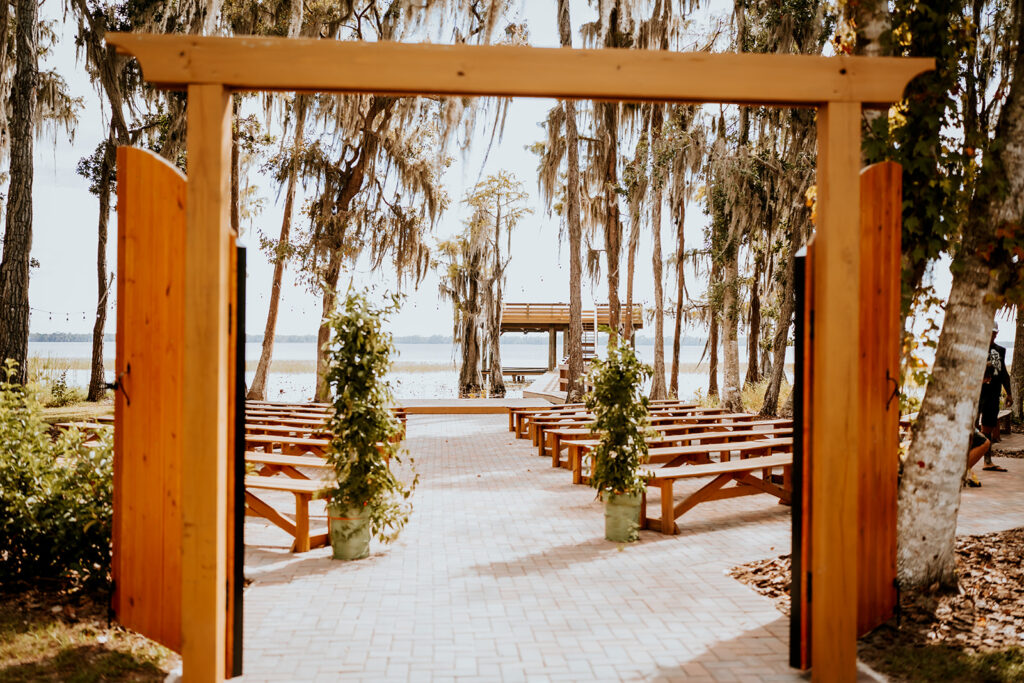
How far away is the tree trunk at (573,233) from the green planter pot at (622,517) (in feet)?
31.2

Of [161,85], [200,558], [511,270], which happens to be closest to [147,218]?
[161,85]

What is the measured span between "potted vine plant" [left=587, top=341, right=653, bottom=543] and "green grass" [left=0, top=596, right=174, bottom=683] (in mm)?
3556

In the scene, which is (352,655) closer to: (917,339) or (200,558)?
(200,558)

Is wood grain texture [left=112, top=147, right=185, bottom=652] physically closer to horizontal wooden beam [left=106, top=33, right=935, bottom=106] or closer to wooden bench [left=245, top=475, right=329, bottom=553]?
horizontal wooden beam [left=106, top=33, right=935, bottom=106]

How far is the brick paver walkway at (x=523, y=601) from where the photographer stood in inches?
144

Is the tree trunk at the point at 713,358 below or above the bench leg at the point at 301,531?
above

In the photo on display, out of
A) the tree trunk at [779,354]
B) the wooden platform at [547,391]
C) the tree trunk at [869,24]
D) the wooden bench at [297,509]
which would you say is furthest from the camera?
the wooden platform at [547,391]

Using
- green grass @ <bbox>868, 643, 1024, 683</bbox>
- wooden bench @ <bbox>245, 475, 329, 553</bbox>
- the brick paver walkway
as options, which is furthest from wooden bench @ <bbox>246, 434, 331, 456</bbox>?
green grass @ <bbox>868, 643, 1024, 683</bbox>

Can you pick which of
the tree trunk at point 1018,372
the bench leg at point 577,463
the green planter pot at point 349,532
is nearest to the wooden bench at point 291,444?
the green planter pot at point 349,532

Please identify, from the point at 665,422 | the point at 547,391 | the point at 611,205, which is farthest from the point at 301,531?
the point at 547,391

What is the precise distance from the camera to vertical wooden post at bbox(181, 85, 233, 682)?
3254 millimetres

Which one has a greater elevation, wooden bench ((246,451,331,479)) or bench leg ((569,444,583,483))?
wooden bench ((246,451,331,479))

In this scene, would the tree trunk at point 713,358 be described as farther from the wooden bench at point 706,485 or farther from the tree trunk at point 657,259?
the wooden bench at point 706,485

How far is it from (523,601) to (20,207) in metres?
10.7
